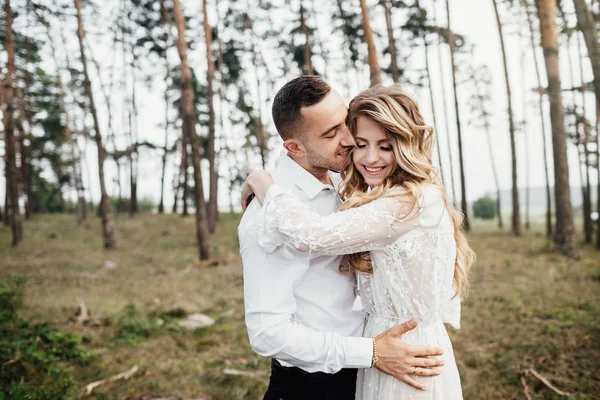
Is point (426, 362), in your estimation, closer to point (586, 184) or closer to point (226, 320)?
point (226, 320)

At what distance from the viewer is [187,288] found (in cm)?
985

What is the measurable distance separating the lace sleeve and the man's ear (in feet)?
1.18

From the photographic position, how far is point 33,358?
4469 millimetres

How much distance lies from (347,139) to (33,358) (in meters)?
4.54

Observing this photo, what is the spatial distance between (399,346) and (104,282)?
36.0 ft

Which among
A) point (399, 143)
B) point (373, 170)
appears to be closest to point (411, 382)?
point (373, 170)

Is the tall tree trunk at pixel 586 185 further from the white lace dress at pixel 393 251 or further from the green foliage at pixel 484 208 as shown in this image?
the green foliage at pixel 484 208

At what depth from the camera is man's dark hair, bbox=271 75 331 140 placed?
6.73 ft

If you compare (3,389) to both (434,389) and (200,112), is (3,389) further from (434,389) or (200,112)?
(200,112)

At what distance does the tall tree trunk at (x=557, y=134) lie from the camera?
35.6ft

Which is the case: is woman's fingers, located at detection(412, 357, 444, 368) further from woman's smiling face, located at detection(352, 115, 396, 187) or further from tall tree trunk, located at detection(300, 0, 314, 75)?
tall tree trunk, located at detection(300, 0, 314, 75)

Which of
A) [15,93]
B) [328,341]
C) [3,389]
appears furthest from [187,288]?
[15,93]

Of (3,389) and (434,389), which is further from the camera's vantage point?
(3,389)

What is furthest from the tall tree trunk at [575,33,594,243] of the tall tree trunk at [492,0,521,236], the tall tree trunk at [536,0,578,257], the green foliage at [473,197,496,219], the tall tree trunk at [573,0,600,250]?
the green foliage at [473,197,496,219]
